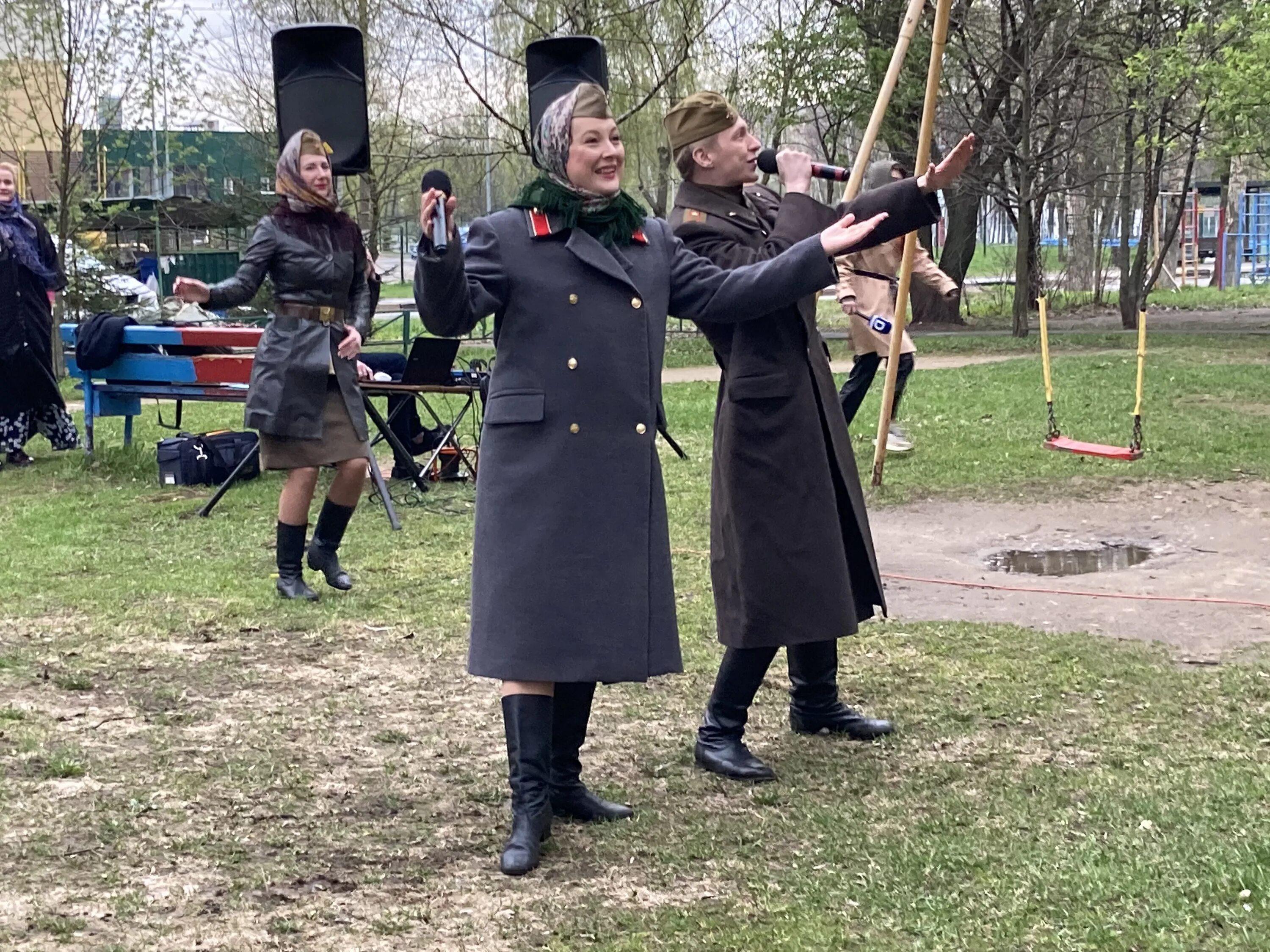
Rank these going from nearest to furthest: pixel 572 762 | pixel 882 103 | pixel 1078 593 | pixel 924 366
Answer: pixel 572 762 < pixel 882 103 < pixel 1078 593 < pixel 924 366

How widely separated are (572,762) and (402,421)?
6793 mm

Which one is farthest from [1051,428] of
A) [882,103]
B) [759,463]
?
[759,463]

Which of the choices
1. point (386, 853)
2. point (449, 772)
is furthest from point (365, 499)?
point (386, 853)

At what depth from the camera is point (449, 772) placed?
4559mm

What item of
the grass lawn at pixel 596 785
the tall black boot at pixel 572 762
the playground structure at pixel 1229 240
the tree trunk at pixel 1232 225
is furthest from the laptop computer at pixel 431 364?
the tree trunk at pixel 1232 225

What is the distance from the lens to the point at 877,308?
33.7 feet

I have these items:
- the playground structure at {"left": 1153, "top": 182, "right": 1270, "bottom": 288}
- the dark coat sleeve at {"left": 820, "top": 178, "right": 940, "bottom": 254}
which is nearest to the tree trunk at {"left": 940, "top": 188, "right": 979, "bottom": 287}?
the playground structure at {"left": 1153, "top": 182, "right": 1270, "bottom": 288}

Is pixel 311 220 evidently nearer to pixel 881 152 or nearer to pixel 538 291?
pixel 538 291

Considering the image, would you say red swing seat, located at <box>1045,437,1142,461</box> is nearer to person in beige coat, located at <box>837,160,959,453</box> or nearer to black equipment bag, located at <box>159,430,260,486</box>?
person in beige coat, located at <box>837,160,959,453</box>

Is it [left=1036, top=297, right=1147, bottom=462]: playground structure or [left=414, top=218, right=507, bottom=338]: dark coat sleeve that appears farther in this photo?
[left=1036, top=297, right=1147, bottom=462]: playground structure

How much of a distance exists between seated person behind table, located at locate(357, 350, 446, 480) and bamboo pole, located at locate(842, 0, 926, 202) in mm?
3849

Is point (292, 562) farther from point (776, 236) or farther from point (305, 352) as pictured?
point (776, 236)

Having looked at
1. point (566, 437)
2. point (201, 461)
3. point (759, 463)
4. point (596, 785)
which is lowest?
point (596, 785)

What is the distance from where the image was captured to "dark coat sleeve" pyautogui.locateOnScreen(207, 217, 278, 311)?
6629mm
